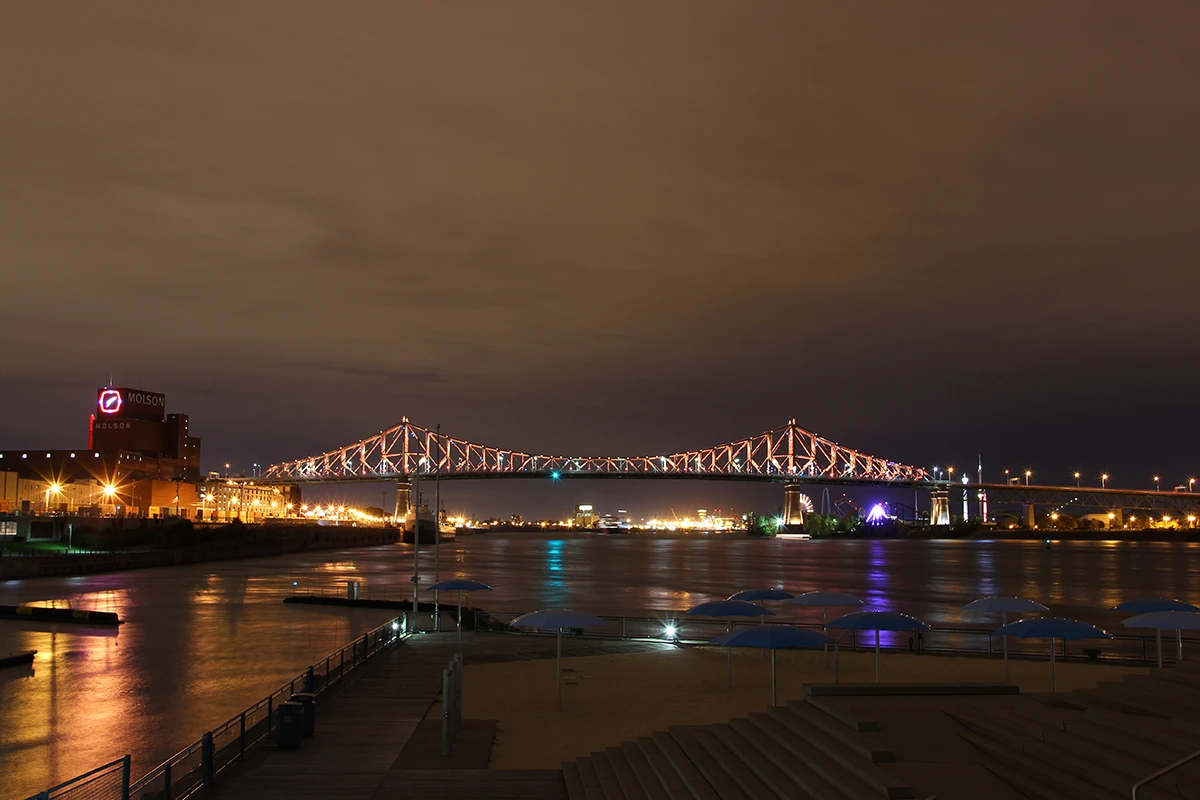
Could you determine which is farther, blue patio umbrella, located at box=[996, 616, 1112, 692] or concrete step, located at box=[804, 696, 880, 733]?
blue patio umbrella, located at box=[996, 616, 1112, 692]

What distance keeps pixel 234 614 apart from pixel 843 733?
119ft

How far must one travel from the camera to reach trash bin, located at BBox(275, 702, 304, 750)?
15.1 meters

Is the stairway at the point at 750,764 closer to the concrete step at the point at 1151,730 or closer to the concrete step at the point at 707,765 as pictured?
the concrete step at the point at 707,765

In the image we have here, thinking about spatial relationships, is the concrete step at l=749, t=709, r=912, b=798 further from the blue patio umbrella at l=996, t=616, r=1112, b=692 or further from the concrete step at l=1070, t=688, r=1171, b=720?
the blue patio umbrella at l=996, t=616, r=1112, b=692

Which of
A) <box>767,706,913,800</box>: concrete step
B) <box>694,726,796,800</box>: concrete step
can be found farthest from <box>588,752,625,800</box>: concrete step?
<box>767,706,913,800</box>: concrete step

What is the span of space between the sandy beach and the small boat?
45.1 ft

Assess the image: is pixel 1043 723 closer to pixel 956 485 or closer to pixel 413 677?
pixel 413 677

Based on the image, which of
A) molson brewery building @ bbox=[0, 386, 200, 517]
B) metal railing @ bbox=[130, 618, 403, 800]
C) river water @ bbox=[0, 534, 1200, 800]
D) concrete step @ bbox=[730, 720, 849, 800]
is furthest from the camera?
molson brewery building @ bbox=[0, 386, 200, 517]

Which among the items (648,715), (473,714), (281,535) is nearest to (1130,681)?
(648,715)

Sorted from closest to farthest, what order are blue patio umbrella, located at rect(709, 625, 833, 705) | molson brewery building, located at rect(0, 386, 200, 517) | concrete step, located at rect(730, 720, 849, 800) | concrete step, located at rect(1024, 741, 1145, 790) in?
concrete step, located at rect(1024, 741, 1145, 790)
concrete step, located at rect(730, 720, 849, 800)
blue patio umbrella, located at rect(709, 625, 833, 705)
molson brewery building, located at rect(0, 386, 200, 517)

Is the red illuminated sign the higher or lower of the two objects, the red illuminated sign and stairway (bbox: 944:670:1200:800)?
the higher

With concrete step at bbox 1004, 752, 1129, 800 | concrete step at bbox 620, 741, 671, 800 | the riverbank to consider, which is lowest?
the riverbank

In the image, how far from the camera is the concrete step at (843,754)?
402 inches

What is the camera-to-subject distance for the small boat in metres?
27.3
